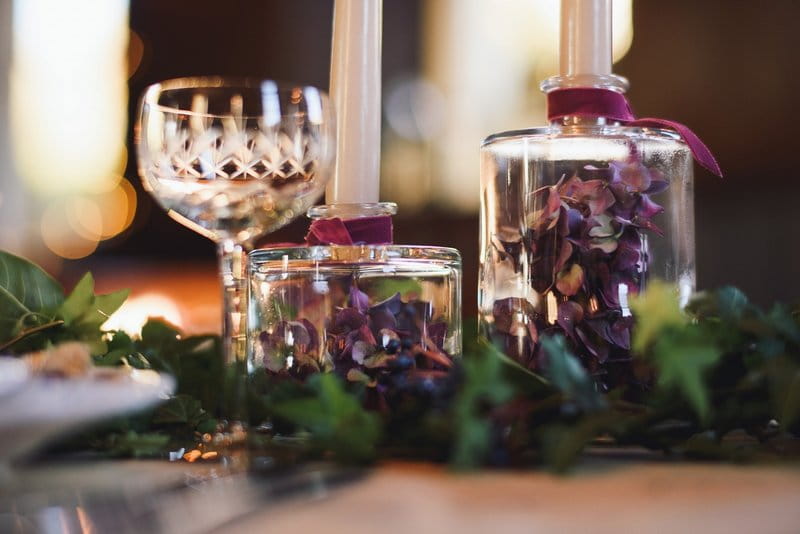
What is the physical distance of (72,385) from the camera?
0.31 meters

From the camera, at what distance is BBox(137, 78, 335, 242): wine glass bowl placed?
440mm

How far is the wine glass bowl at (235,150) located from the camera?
17.3 inches

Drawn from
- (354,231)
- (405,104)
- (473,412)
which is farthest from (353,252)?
(405,104)

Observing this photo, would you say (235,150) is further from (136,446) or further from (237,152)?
(136,446)

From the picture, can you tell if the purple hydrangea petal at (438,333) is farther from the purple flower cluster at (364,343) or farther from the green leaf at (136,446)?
the green leaf at (136,446)

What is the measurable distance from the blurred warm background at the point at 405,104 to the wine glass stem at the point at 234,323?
104cm

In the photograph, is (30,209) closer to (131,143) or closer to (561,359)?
(131,143)

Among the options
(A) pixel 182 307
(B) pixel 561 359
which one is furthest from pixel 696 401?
(A) pixel 182 307

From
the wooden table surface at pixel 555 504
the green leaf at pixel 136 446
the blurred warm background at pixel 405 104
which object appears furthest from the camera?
the blurred warm background at pixel 405 104

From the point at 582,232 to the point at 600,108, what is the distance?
0.07 meters

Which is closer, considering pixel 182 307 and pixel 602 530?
pixel 602 530

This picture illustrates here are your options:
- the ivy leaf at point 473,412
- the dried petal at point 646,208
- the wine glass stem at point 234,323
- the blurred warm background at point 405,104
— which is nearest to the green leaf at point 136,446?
the wine glass stem at point 234,323

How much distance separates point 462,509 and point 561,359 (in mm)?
79

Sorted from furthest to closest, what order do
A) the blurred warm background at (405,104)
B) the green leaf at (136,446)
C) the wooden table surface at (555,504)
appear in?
the blurred warm background at (405,104) < the green leaf at (136,446) < the wooden table surface at (555,504)
